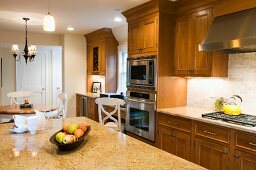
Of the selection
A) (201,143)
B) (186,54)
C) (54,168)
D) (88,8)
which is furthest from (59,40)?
(54,168)

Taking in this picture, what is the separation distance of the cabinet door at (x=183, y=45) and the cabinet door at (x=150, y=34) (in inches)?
13.0

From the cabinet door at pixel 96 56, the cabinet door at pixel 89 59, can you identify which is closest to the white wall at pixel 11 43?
the cabinet door at pixel 89 59

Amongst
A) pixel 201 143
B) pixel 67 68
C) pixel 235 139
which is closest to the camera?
pixel 235 139

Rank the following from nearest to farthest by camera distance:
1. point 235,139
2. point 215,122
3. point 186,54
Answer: point 235,139
point 215,122
point 186,54

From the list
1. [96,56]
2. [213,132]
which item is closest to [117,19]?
[96,56]

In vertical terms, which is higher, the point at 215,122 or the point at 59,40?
the point at 59,40

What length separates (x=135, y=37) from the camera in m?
3.77

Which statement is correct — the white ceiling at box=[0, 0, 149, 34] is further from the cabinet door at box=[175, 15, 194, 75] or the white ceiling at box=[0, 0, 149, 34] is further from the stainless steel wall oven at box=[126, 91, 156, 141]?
the stainless steel wall oven at box=[126, 91, 156, 141]

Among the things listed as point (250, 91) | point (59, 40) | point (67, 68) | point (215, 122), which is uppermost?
point (59, 40)

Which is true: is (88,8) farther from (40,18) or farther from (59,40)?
(59,40)

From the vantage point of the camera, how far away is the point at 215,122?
249cm

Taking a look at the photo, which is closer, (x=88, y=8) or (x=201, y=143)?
(x=201, y=143)

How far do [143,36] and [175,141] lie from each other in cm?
163

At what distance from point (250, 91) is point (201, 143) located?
2.93 ft
